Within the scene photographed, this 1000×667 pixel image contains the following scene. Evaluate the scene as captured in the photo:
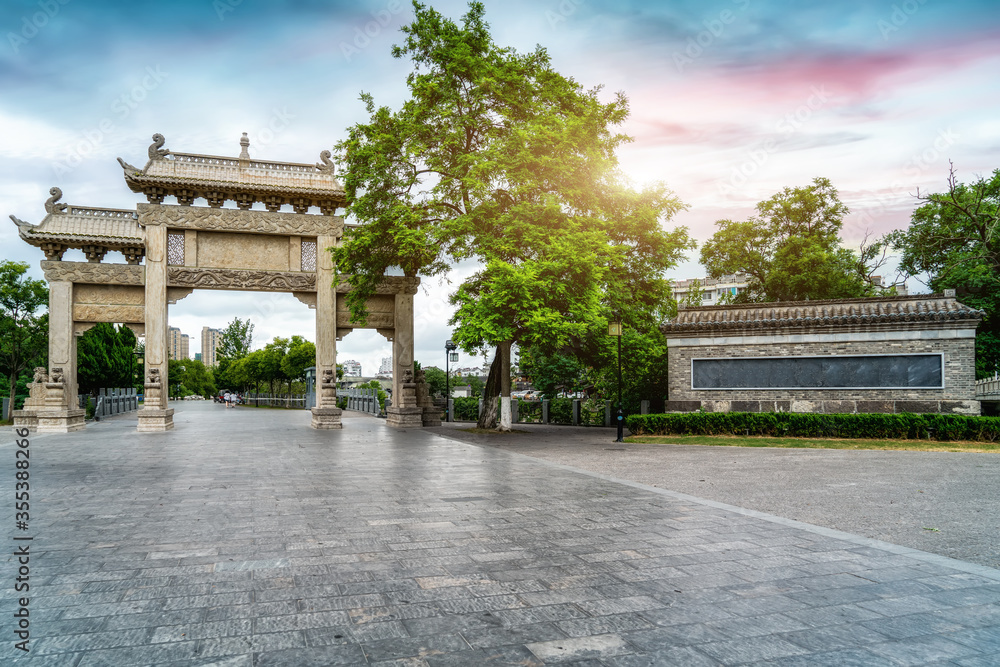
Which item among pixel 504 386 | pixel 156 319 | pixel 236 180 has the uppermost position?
pixel 236 180

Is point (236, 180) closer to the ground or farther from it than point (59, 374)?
farther from it

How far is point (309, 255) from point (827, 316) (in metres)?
18.4

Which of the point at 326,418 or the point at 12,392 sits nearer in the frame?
the point at 326,418

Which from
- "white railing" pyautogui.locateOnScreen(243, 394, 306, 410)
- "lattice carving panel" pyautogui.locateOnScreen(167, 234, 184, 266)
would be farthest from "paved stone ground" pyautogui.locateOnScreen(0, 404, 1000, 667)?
"white railing" pyautogui.locateOnScreen(243, 394, 306, 410)

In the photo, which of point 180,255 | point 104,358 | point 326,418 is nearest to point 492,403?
point 326,418

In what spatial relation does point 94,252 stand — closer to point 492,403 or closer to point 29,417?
point 29,417

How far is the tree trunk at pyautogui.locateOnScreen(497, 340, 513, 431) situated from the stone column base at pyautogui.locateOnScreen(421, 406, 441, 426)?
4342mm

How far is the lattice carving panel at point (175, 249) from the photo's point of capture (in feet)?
75.4

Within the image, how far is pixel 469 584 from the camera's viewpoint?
5.10 meters

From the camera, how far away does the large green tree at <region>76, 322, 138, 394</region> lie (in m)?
37.7

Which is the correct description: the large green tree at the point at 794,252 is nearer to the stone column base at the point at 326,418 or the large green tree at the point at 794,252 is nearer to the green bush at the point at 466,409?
the green bush at the point at 466,409

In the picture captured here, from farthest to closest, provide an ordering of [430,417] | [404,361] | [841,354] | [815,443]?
[430,417] → [404,361] → [841,354] → [815,443]

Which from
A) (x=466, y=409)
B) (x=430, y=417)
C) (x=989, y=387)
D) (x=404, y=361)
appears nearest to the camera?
(x=989, y=387)

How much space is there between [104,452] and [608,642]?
14855 mm
